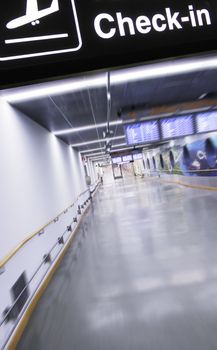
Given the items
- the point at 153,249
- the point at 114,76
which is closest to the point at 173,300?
the point at 153,249

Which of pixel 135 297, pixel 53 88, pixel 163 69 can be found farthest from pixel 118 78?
pixel 135 297

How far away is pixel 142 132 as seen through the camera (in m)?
7.62

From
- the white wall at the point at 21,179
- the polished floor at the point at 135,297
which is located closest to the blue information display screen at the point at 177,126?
the polished floor at the point at 135,297

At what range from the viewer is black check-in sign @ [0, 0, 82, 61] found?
1249 mm

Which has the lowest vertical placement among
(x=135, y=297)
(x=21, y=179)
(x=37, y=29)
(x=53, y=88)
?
(x=135, y=297)

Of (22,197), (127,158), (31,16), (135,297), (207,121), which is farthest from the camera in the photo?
(127,158)

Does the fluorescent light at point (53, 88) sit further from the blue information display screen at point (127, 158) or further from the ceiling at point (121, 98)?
the blue information display screen at point (127, 158)

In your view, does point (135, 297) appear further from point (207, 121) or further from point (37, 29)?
point (207, 121)

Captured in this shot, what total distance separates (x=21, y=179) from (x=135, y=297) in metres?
2.29

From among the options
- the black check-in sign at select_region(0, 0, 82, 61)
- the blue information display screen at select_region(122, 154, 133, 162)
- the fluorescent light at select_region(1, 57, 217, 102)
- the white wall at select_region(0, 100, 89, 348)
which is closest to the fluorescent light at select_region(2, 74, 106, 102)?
the fluorescent light at select_region(1, 57, 217, 102)

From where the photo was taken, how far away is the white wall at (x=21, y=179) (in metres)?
3.42

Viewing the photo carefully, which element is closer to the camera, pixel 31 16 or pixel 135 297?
pixel 31 16

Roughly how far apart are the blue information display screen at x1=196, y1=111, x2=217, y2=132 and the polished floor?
2.88 metres

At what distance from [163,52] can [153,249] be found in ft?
13.7
